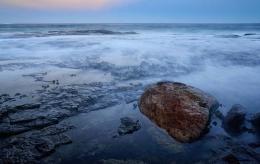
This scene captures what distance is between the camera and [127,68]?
37.9 ft

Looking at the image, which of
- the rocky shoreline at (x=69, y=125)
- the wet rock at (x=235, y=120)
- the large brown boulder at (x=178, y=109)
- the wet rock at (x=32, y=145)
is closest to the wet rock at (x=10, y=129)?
the rocky shoreline at (x=69, y=125)

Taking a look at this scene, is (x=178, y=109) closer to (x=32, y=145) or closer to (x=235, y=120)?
(x=235, y=120)

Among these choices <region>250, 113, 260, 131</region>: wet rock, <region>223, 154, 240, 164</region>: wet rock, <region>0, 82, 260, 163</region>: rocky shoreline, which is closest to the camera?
<region>223, 154, 240, 164</region>: wet rock

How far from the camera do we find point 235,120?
17.9 ft

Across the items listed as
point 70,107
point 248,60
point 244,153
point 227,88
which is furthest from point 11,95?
point 248,60

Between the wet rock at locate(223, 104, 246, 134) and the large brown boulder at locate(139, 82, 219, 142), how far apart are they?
0.42m

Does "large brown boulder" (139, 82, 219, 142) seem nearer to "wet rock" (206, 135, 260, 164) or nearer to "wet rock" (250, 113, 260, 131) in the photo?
"wet rock" (206, 135, 260, 164)

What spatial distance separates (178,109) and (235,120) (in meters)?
1.31

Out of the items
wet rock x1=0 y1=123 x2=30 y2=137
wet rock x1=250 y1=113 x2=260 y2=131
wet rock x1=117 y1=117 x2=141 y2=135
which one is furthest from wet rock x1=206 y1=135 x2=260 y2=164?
wet rock x1=0 y1=123 x2=30 y2=137

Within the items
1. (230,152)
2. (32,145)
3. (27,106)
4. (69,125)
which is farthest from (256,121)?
(27,106)

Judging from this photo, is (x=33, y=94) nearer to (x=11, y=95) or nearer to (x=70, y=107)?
(x=11, y=95)

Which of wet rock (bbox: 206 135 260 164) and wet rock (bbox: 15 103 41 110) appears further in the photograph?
wet rock (bbox: 15 103 41 110)

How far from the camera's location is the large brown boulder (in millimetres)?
4859

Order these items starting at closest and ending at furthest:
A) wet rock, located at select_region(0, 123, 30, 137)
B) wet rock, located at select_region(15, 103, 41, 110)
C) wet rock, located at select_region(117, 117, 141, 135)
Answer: wet rock, located at select_region(0, 123, 30, 137) → wet rock, located at select_region(117, 117, 141, 135) → wet rock, located at select_region(15, 103, 41, 110)
